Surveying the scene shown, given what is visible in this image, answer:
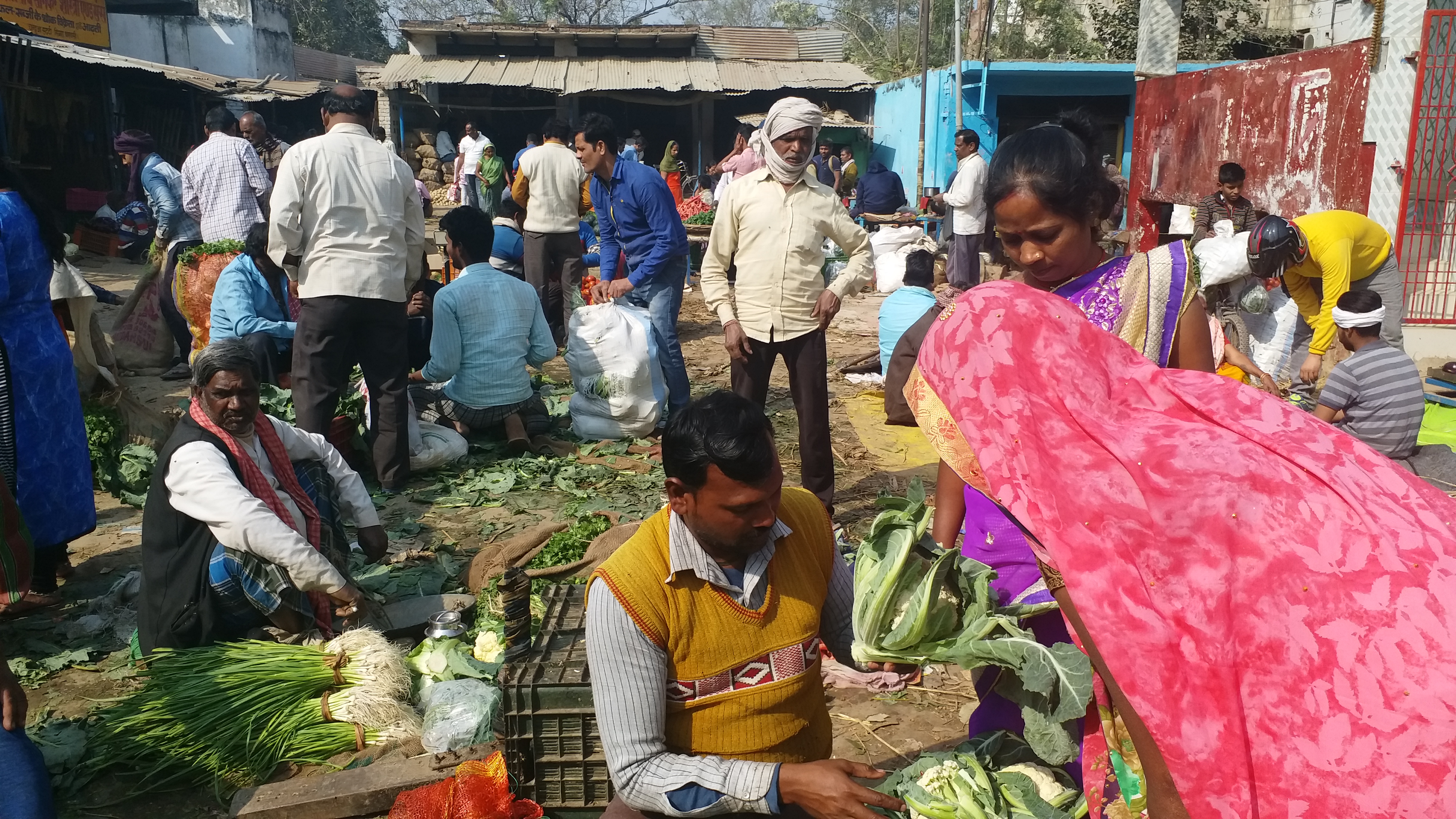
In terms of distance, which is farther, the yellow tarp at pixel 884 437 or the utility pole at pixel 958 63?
the utility pole at pixel 958 63

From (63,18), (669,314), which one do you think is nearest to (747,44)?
(63,18)

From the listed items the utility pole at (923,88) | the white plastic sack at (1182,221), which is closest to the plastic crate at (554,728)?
the white plastic sack at (1182,221)

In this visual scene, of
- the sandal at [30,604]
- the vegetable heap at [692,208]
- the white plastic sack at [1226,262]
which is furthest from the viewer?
the vegetable heap at [692,208]

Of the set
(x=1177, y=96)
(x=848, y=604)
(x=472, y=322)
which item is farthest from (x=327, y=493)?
(x=1177, y=96)

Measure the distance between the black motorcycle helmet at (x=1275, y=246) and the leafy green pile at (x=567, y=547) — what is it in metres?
4.18

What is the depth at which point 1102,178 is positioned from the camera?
2020 millimetres

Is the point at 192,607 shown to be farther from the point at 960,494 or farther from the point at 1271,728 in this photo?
the point at 1271,728

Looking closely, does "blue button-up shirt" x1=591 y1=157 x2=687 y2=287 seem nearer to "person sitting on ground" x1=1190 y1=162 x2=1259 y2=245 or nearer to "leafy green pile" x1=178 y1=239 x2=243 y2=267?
"leafy green pile" x1=178 y1=239 x2=243 y2=267

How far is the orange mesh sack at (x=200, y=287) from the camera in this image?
7.11m

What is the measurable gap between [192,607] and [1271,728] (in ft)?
11.4

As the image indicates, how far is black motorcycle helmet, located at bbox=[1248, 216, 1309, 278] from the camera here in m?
5.88

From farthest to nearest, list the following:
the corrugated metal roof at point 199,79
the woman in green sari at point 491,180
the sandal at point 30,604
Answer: the woman in green sari at point 491,180, the corrugated metal roof at point 199,79, the sandal at point 30,604

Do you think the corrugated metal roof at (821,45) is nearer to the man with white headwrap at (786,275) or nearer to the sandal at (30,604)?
the man with white headwrap at (786,275)

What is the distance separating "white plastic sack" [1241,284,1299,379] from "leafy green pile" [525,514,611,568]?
477 centimetres
